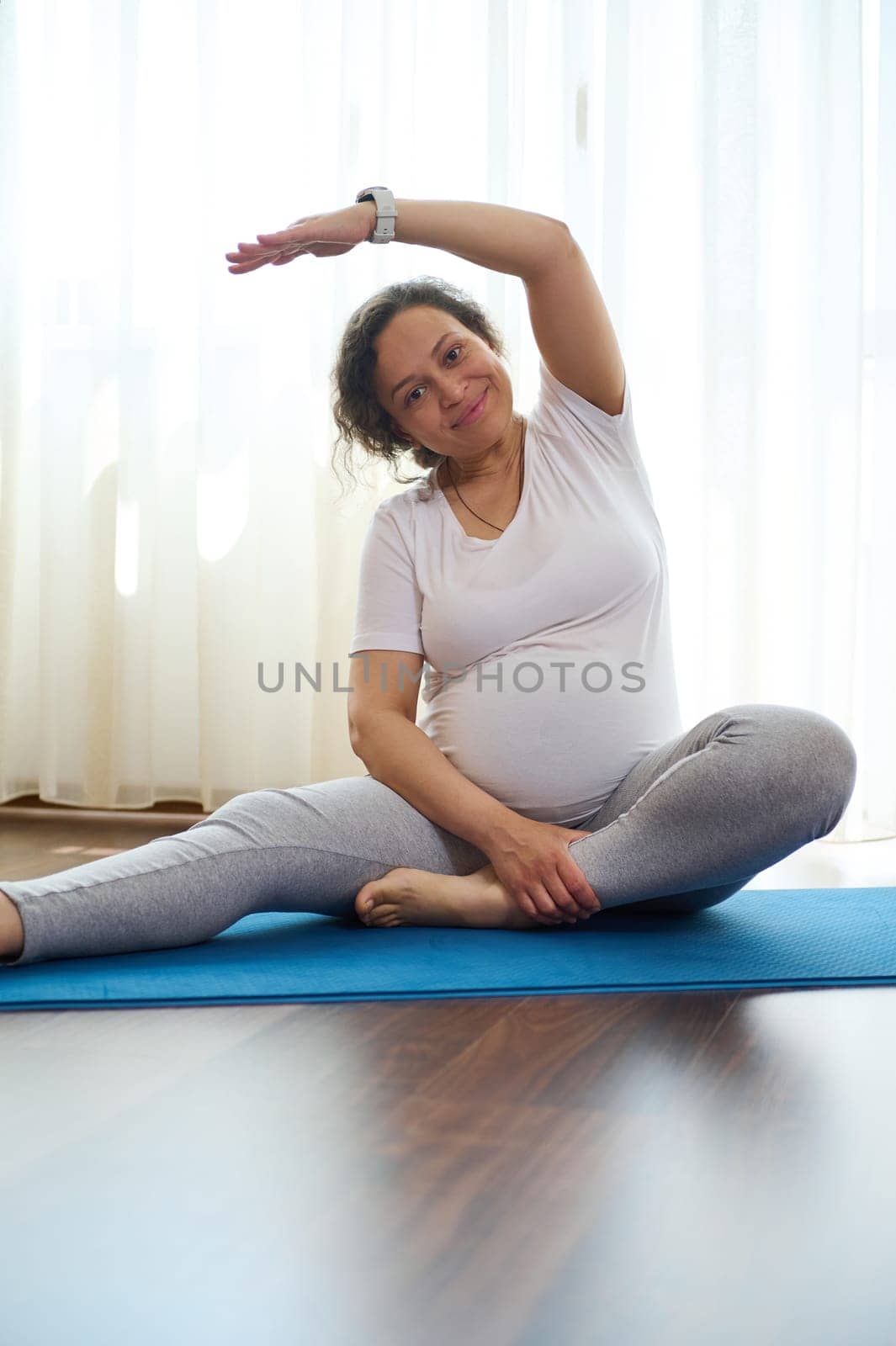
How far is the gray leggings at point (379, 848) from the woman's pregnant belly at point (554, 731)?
73 mm

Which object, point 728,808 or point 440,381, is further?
point 440,381

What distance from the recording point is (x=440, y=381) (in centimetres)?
154

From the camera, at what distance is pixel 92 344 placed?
9.04 feet

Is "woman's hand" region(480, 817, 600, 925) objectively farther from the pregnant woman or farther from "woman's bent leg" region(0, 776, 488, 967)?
"woman's bent leg" region(0, 776, 488, 967)

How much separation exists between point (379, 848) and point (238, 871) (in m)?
0.19

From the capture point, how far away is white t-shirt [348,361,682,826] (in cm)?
150

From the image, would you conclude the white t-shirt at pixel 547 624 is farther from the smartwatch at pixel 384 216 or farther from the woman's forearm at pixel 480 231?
the smartwatch at pixel 384 216

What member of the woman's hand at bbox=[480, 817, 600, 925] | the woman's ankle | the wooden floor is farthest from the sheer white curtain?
the wooden floor

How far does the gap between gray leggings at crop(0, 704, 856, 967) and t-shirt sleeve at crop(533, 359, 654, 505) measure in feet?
1.45

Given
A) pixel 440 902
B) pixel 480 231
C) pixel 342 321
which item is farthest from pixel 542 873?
pixel 342 321

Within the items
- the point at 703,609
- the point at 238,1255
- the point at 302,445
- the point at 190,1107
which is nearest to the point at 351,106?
the point at 302,445

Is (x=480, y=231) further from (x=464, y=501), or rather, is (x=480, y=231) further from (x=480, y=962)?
(x=480, y=962)

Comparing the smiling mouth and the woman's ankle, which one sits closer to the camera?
the woman's ankle

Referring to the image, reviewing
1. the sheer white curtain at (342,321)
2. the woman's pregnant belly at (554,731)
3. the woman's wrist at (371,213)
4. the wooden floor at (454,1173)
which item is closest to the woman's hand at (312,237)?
the woman's wrist at (371,213)
